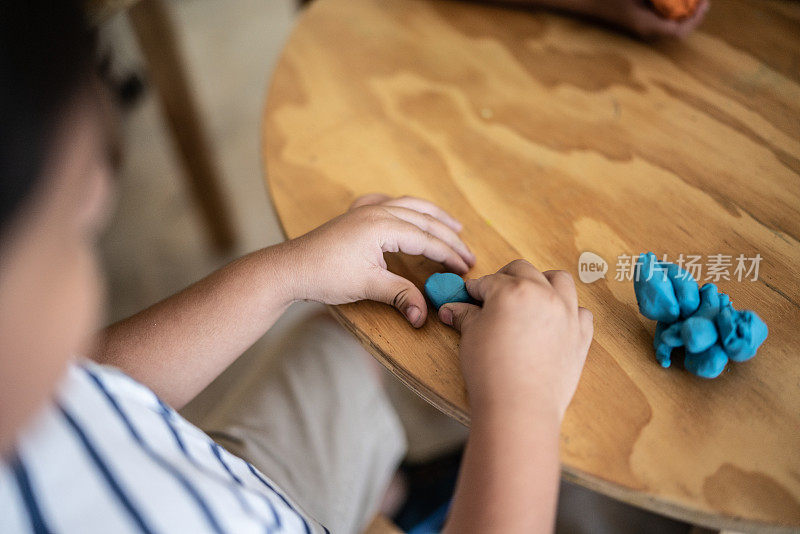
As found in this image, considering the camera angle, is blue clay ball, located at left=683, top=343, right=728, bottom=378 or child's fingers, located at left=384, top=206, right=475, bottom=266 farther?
child's fingers, located at left=384, top=206, right=475, bottom=266

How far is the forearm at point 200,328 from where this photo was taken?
→ 0.54 meters

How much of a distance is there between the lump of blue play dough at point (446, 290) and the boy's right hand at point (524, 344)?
0.02m

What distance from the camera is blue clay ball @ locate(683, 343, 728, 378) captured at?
0.44 meters

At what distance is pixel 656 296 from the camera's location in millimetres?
459

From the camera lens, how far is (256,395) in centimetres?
70

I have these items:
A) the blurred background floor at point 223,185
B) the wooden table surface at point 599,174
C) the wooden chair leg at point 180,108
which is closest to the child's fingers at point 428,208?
the wooden table surface at point 599,174

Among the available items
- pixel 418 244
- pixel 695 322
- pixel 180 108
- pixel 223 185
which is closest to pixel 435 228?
pixel 418 244

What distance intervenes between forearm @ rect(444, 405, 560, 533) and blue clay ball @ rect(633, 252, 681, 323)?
0.13m

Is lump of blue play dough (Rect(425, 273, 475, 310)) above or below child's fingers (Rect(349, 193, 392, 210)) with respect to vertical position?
below

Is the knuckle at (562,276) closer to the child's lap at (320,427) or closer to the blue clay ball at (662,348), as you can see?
the blue clay ball at (662,348)

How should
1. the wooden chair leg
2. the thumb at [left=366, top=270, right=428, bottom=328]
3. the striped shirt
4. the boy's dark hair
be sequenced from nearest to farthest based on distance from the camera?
the boy's dark hair
the striped shirt
the thumb at [left=366, top=270, right=428, bottom=328]
the wooden chair leg

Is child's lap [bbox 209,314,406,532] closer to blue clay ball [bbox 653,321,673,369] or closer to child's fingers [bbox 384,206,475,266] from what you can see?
child's fingers [bbox 384,206,475,266]

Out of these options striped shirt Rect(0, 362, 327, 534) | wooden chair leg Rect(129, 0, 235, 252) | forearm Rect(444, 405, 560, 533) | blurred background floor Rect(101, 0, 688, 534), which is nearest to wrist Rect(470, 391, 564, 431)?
forearm Rect(444, 405, 560, 533)

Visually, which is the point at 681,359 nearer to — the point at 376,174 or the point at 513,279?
the point at 513,279
